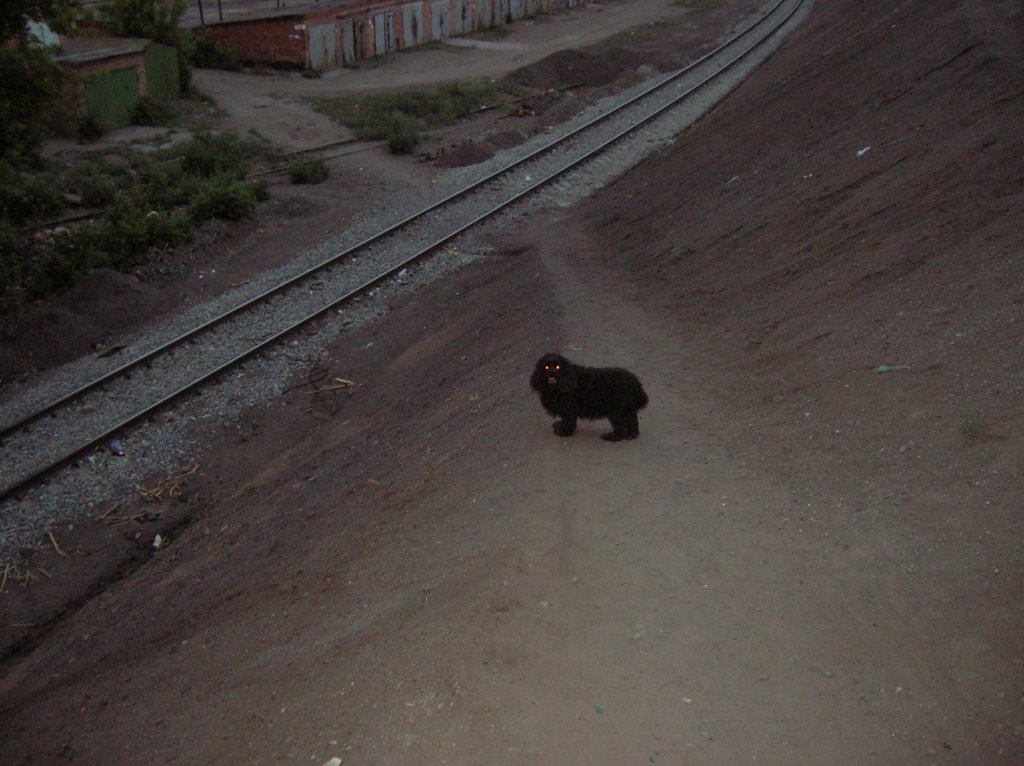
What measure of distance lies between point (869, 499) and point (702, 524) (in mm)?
1463

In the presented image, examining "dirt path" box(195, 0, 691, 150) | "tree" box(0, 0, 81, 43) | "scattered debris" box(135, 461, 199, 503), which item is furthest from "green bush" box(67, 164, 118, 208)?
"scattered debris" box(135, 461, 199, 503)

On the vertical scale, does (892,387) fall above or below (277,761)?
above

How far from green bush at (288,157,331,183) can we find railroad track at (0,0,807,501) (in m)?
4.34

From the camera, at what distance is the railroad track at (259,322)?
12789 millimetres

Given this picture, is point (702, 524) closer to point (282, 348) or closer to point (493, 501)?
point (493, 501)

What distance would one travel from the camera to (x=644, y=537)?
772cm

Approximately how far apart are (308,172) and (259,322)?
29.9 ft

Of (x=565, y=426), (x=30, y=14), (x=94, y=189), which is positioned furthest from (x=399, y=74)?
(x=565, y=426)

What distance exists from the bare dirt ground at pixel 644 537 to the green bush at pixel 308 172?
9606mm

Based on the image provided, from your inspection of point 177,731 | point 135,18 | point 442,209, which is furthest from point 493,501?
point 135,18

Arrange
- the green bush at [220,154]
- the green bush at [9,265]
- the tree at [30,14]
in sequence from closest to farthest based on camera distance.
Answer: the green bush at [9,265], the tree at [30,14], the green bush at [220,154]

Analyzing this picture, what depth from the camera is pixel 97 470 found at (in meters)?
12.2

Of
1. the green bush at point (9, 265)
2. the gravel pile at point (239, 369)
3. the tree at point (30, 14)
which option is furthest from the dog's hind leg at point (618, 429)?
the tree at point (30, 14)

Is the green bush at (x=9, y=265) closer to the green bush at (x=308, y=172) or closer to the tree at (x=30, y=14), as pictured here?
the tree at (x=30, y=14)
